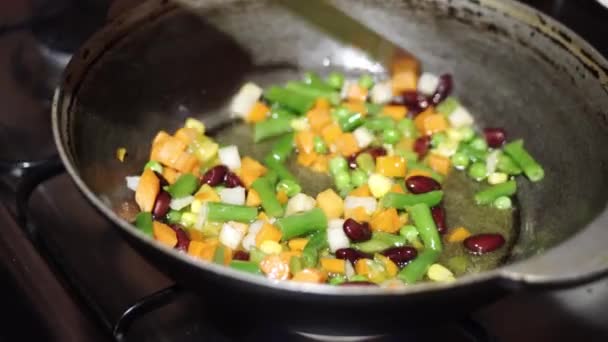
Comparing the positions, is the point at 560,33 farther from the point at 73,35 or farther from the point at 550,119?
the point at 73,35

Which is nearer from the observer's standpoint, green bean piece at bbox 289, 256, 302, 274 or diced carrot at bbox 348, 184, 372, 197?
green bean piece at bbox 289, 256, 302, 274

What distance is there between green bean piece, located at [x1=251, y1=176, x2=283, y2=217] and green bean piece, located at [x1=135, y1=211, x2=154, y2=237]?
0.57 feet

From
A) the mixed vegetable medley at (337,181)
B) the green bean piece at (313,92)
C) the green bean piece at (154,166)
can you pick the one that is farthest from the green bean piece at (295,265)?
the green bean piece at (313,92)

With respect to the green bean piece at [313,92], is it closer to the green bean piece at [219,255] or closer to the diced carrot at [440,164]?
the diced carrot at [440,164]

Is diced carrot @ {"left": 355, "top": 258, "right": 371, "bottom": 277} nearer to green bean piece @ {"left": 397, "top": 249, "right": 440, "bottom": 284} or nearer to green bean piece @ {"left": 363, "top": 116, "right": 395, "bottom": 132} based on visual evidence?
green bean piece @ {"left": 397, "top": 249, "right": 440, "bottom": 284}

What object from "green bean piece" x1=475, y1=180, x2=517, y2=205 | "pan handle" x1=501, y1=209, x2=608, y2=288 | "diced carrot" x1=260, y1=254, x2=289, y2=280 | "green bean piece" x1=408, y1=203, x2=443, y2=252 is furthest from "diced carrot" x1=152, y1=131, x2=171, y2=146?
"pan handle" x1=501, y1=209, x2=608, y2=288

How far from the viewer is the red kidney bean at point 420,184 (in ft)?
3.93

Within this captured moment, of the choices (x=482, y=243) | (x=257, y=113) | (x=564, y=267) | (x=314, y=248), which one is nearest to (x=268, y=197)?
(x=314, y=248)

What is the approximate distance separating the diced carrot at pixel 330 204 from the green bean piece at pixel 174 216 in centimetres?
22

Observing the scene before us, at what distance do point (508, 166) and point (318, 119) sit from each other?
1.12 ft

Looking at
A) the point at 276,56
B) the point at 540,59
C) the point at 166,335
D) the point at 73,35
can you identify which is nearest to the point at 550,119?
the point at 540,59

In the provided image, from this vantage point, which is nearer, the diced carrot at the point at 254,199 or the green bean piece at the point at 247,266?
the green bean piece at the point at 247,266

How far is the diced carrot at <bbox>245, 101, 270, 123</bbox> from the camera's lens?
4.46 ft

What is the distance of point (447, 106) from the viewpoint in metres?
1.36
